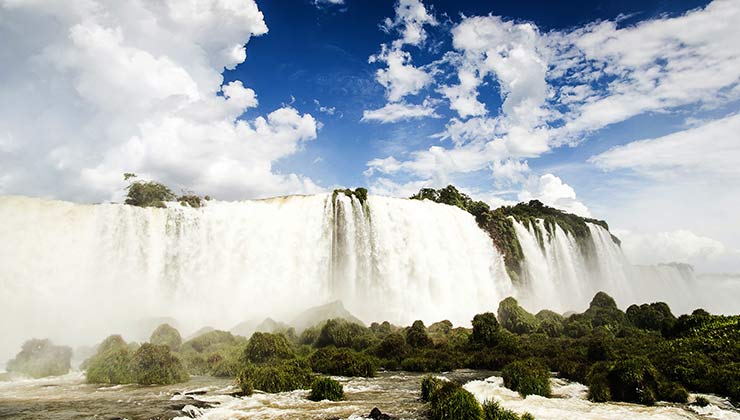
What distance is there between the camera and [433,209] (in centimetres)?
4541

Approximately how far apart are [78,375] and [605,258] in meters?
63.8

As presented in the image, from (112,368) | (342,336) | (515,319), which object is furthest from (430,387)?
(515,319)

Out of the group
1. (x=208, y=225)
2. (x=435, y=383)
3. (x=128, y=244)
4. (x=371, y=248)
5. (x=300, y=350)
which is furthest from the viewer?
(x=371, y=248)

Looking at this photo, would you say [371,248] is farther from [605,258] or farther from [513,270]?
[605,258]

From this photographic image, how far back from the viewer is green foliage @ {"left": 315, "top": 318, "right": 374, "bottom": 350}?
955 inches

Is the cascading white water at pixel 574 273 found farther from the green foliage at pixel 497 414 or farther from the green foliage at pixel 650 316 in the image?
the green foliage at pixel 497 414

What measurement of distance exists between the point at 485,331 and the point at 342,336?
7.78 meters

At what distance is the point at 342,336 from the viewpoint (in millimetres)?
24406

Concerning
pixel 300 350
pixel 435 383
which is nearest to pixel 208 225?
pixel 300 350

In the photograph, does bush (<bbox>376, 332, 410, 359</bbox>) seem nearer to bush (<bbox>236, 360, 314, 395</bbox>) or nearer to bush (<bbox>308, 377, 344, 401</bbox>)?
bush (<bbox>236, 360, 314, 395</bbox>)

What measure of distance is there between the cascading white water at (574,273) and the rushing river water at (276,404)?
125ft

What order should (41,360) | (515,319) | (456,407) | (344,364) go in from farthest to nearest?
(515,319)
(41,360)
(344,364)
(456,407)

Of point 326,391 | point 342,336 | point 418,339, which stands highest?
point 342,336

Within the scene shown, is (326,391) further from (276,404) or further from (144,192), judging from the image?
(144,192)
